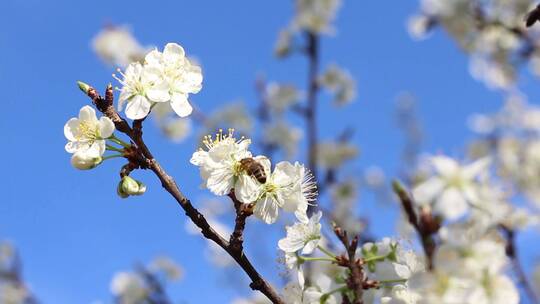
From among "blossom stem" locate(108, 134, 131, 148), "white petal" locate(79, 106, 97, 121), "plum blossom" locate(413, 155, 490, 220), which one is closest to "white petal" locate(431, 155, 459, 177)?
"plum blossom" locate(413, 155, 490, 220)

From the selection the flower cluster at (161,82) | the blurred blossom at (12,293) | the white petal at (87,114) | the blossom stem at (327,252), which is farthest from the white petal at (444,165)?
the blurred blossom at (12,293)

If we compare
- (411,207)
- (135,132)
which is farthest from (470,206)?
(135,132)

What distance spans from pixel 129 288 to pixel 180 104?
532cm

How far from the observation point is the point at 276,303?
4.92 ft

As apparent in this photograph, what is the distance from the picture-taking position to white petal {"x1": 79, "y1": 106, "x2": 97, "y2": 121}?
1702 mm

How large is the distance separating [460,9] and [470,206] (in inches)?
173

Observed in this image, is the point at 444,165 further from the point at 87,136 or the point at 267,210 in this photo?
the point at 87,136

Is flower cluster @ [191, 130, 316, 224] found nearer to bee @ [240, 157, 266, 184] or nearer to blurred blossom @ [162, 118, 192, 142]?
bee @ [240, 157, 266, 184]

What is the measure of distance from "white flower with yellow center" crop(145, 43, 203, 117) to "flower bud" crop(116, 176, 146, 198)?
0.79 feet

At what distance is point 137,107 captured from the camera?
65.8 inches

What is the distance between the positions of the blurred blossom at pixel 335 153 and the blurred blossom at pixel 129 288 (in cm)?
284

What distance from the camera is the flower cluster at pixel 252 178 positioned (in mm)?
1655

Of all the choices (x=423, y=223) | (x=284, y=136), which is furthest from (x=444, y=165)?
(x=284, y=136)

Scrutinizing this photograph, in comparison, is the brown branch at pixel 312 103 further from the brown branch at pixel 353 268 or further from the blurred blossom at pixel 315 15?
the brown branch at pixel 353 268
